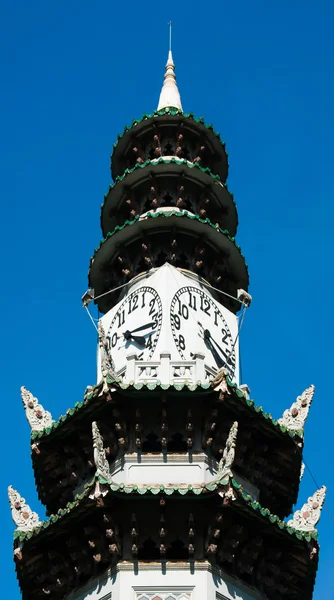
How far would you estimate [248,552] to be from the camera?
34.1 m

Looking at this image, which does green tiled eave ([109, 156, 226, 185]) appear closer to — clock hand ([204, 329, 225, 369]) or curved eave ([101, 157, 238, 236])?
curved eave ([101, 157, 238, 236])

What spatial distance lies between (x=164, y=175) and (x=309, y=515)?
1277 cm

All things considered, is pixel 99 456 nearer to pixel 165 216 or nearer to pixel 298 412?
pixel 298 412

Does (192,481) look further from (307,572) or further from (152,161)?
(152,161)

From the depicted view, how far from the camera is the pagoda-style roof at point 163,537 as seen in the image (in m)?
33.0

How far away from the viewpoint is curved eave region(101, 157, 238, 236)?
4219 centimetres

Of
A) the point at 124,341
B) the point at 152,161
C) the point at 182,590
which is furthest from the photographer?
the point at 152,161

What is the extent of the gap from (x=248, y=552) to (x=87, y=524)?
4.21 m

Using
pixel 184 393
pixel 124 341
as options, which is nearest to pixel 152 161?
pixel 124 341

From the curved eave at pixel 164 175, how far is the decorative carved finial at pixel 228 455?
10.9 meters

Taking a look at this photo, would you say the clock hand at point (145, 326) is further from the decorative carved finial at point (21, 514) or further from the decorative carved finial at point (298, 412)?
the decorative carved finial at point (21, 514)

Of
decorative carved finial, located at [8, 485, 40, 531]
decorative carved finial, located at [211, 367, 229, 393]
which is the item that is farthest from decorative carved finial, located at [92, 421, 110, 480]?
decorative carved finial, located at [211, 367, 229, 393]

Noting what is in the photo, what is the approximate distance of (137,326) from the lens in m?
38.9

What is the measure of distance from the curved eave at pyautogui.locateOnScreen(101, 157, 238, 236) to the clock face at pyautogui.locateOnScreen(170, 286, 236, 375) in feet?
14.7
